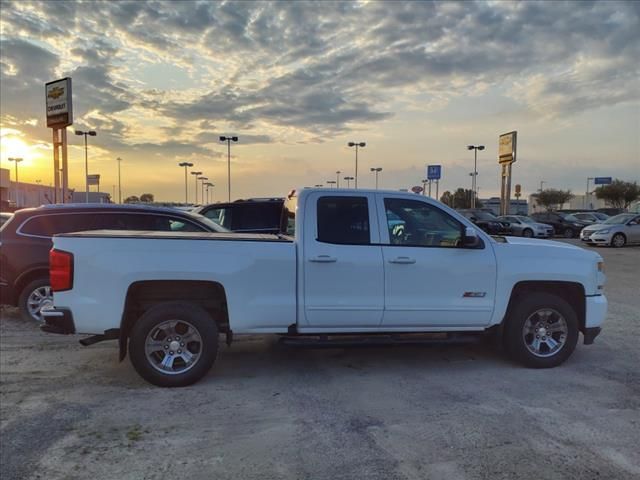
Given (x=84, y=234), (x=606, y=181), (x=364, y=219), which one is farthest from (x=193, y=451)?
(x=606, y=181)

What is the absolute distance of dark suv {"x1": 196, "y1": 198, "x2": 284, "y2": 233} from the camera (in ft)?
35.7

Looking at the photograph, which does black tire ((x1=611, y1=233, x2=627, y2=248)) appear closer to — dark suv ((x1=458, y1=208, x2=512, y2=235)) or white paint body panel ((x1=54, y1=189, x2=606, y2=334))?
dark suv ((x1=458, y1=208, x2=512, y2=235))

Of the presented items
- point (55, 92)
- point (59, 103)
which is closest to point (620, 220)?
point (59, 103)

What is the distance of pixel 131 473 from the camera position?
3387mm

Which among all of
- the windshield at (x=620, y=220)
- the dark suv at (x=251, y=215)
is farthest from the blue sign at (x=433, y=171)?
the dark suv at (x=251, y=215)

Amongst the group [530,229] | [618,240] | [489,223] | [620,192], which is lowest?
[618,240]

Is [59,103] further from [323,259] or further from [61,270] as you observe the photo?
[323,259]

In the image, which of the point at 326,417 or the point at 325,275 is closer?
the point at 326,417

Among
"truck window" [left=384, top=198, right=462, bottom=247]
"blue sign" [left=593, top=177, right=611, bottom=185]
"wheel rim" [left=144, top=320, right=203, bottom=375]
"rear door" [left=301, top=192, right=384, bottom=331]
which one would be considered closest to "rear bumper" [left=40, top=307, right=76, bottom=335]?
"wheel rim" [left=144, top=320, right=203, bottom=375]

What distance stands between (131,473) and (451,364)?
3.62 metres

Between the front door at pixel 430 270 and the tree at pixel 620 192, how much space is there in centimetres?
7826

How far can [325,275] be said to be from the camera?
203 inches

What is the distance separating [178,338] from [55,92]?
20.4m

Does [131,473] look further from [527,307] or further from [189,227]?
[189,227]
